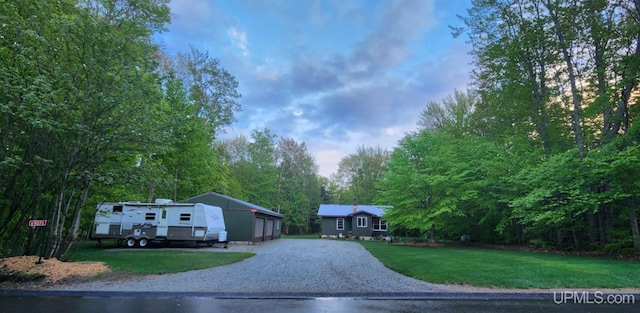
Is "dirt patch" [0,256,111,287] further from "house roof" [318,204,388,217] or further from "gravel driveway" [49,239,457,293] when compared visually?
"house roof" [318,204,388,217]

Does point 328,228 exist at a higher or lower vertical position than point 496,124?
lower

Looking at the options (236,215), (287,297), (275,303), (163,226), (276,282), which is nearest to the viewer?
(275,303)

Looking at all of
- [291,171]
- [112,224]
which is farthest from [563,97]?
[291,171]

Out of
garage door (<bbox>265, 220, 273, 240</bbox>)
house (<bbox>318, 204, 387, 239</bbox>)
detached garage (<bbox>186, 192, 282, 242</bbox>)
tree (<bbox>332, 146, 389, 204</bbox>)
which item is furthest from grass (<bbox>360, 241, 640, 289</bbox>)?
tree (<bbox>332, 146, 389, 204</bbox>)

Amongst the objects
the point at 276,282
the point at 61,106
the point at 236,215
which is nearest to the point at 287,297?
the point at 276,282

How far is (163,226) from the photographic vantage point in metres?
16.3

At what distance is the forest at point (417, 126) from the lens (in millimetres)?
8289

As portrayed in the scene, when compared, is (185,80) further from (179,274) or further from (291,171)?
(291,171)

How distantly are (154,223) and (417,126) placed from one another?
23597 millimetres

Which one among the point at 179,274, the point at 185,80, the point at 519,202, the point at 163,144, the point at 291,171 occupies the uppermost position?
the point at 185,80

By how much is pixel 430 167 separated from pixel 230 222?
43.5 feet

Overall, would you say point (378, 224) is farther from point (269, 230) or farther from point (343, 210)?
point (269, 230)

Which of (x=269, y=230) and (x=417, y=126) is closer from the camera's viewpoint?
(x=269, y=230)

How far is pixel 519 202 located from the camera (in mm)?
14266
